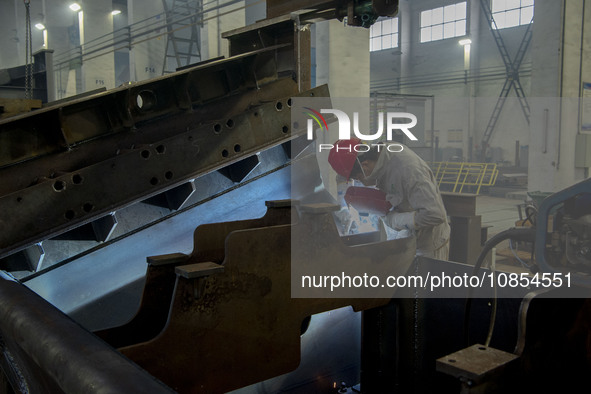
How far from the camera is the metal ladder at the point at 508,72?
16875mm

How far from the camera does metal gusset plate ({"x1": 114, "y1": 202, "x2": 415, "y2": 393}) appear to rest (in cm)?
158

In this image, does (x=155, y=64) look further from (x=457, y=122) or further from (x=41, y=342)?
(x=41, y=342)

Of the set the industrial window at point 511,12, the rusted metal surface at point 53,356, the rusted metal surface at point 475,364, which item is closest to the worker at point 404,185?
the rusted metal surface at point 475,364

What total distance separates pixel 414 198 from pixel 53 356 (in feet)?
10.1

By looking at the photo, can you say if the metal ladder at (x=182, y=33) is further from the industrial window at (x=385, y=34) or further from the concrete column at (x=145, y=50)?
the industrial window at (x=385, y=34)

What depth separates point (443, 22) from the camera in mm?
19375

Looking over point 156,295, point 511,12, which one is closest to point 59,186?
point 156,295

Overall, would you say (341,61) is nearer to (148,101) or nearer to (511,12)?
(148,101)

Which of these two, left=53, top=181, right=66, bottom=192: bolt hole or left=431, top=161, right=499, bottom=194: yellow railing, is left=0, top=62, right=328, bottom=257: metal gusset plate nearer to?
left=53, top=181, right=66, bottom=192: bolt hole

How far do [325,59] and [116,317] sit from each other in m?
5.90

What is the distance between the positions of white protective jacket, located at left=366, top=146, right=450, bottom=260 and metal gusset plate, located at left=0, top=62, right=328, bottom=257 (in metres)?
1.41

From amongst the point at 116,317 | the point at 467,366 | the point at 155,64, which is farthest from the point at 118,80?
the point at 467,366

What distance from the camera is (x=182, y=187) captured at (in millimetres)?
2418

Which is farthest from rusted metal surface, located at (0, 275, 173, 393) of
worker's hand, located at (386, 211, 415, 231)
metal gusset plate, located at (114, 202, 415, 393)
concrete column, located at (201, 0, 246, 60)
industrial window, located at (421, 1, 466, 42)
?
industrial window, located at (421, 1, 466, 42)
